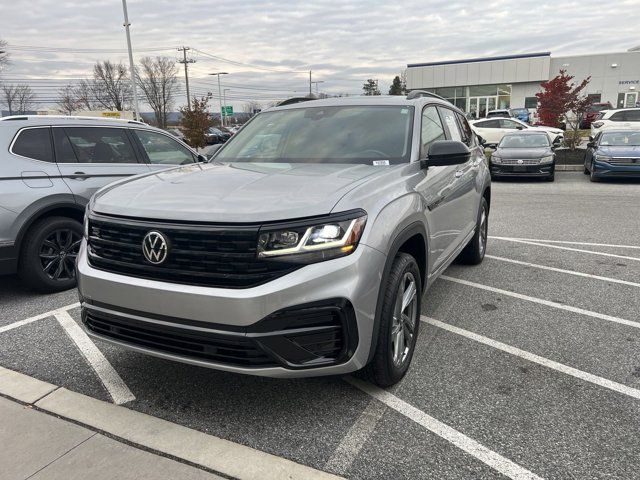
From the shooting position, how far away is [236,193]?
282cm

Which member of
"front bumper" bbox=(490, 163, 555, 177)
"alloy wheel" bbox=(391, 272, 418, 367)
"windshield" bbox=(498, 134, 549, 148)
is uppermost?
"windshield" bbox=(498, 134, 549, 148)

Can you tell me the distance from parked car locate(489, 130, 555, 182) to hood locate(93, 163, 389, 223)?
11997mm

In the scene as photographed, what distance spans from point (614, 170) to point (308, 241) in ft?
43.3

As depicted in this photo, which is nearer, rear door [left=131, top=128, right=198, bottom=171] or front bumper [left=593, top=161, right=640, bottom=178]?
rear door [left=131, top=128, right=198, bottom=171]

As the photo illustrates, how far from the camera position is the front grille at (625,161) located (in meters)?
12.9

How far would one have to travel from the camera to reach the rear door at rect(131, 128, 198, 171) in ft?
20.0

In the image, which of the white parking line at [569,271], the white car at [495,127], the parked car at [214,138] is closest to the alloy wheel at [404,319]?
the white parking line at [569,271]

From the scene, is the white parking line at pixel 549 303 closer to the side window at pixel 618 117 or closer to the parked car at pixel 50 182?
the parked car at pixel 50 182

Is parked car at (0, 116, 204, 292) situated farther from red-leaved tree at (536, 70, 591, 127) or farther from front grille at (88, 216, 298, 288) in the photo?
red-leaved tree at (536, 70, 591, 127)

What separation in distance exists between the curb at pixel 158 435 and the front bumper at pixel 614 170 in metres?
13.4

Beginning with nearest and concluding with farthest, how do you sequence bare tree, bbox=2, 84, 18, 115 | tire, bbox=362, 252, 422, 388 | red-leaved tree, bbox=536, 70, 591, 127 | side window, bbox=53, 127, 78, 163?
1. tire, bbox=362, 252, 422, 388
2. side window, bbox=53, 127, 78, 163
3. red-leaved tree, bbox=536, 70, 591, 127
4. bare tree, bbox=2, 84, 18, 115

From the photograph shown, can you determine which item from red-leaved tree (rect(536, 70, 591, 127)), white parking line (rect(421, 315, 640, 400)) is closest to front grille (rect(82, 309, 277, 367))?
white parking line (rect(421, 315, 640, 400))

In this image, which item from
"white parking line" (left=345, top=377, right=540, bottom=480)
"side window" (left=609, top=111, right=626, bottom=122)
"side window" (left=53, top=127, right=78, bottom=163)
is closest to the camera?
"white parking line" (left=345, top=377, right=540, bottom=480)

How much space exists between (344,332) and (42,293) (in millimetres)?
3916
